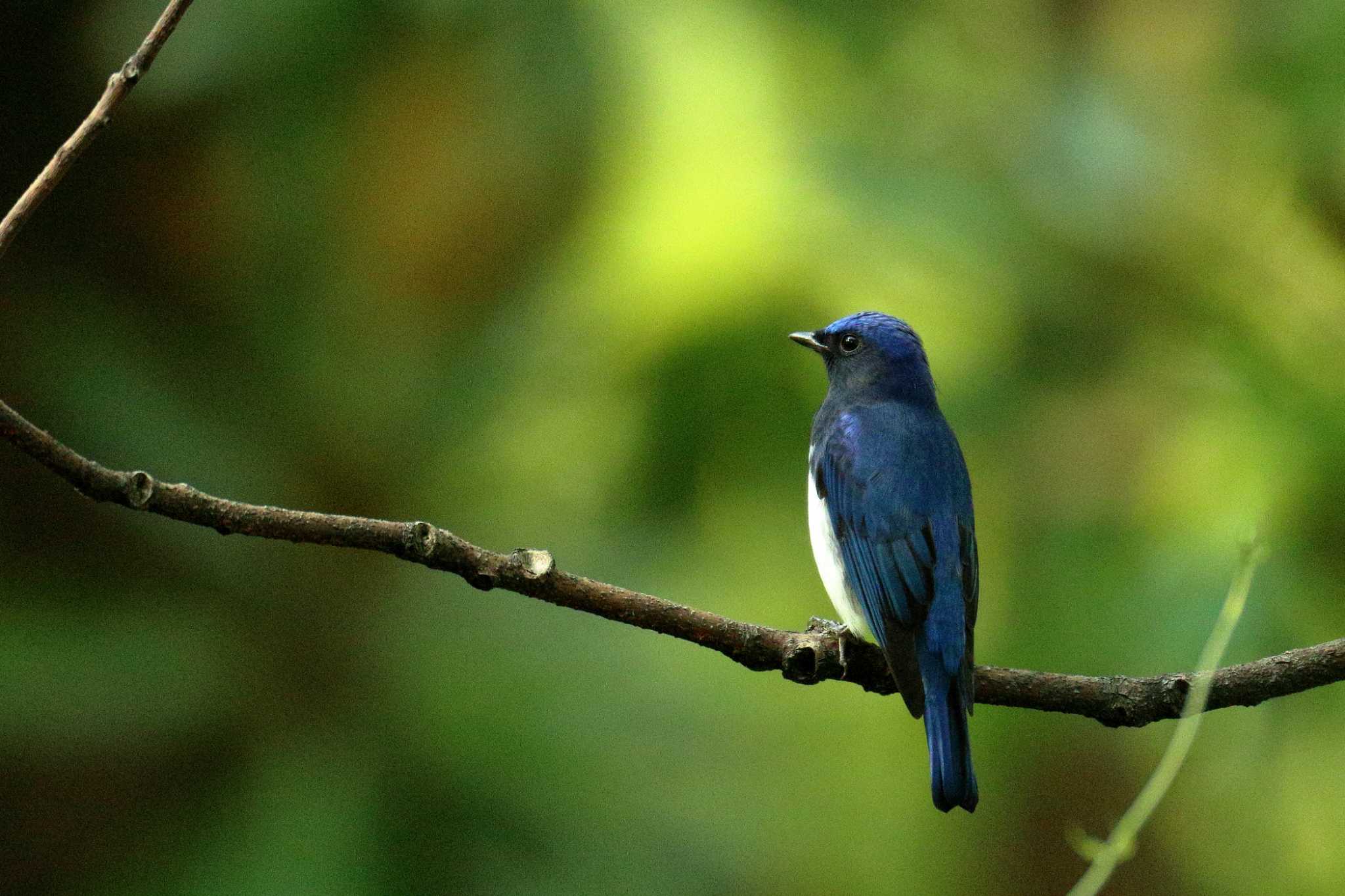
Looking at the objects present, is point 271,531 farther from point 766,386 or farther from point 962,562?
point 766,386

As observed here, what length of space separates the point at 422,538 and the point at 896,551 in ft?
4.51

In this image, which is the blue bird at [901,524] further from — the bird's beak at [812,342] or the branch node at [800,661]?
the branch node at [800,661]

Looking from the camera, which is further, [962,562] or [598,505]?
[598,505]

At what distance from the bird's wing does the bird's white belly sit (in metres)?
0.02

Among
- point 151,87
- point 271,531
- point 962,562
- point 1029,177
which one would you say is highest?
point 1029,177

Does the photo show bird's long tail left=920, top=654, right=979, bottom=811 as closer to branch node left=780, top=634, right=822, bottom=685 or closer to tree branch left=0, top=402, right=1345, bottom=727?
tree branch left=0, top=402, right=1345, bottom=727

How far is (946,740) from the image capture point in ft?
8.19

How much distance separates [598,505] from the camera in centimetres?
430

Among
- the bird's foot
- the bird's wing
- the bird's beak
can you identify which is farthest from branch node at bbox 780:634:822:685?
the bird's beak

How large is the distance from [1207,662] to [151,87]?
3819 mm

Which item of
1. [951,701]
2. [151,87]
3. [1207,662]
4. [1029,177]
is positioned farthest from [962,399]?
[151,87]

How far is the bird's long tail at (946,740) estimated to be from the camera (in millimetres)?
2396

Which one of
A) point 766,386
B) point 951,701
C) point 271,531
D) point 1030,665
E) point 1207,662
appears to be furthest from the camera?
point 766,386

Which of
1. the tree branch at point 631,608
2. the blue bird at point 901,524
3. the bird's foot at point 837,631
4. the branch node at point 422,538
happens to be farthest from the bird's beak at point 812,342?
the branch node at point 422,538
